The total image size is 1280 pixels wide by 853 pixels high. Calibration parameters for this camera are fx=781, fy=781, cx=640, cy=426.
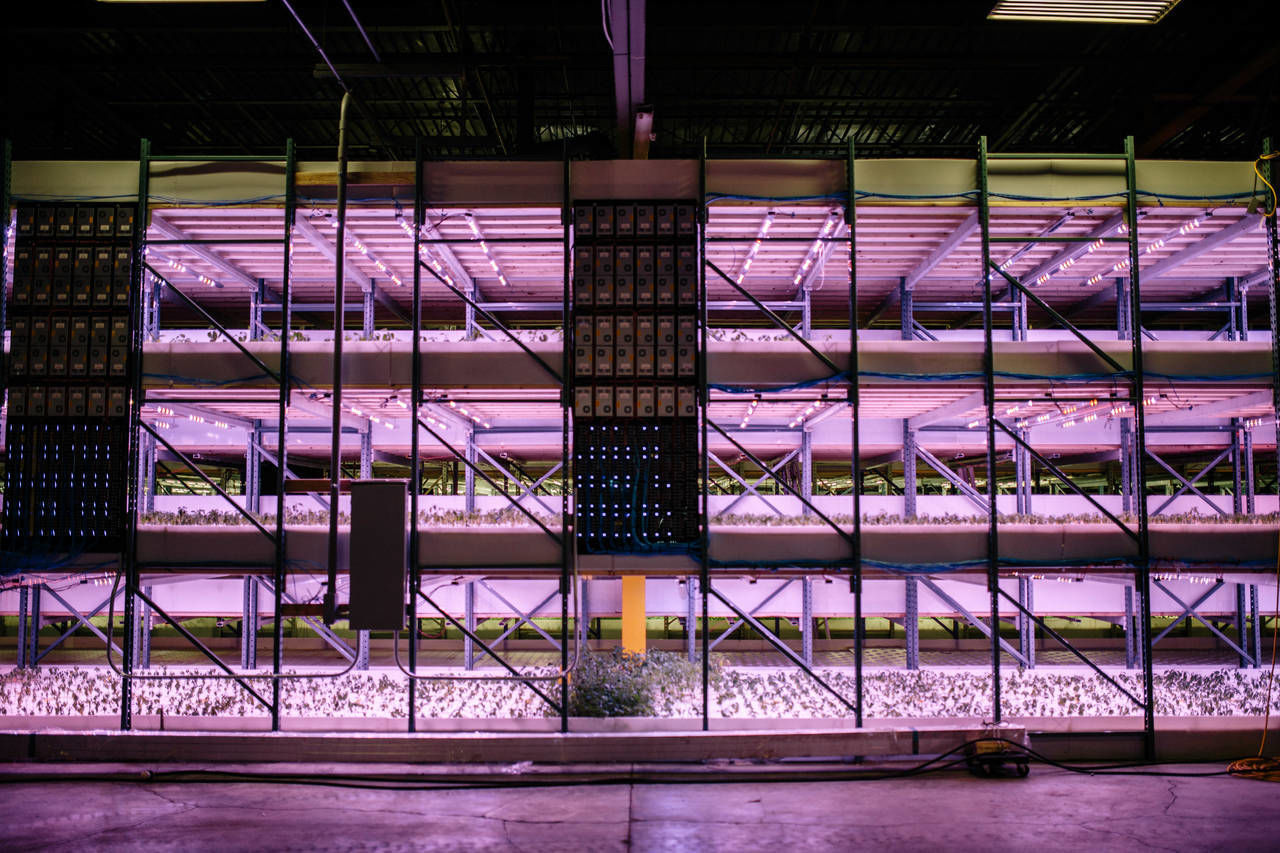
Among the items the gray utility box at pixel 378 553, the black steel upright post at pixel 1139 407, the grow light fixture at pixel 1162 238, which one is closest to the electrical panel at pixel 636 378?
the gray utility box at pixel 378 553

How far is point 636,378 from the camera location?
9203mm

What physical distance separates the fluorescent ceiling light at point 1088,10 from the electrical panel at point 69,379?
9958mm

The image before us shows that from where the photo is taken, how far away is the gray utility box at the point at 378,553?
8383mm

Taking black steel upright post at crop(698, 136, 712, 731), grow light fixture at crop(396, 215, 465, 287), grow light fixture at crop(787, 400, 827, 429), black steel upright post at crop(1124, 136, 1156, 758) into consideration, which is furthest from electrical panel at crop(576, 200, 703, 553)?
black steel upright post at crop(1124, 136, 1156, 758)

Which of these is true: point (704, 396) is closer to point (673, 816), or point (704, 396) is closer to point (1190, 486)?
point (673, 816)

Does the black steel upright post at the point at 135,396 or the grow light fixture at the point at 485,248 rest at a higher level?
the grow light fixture at the point at 485,248

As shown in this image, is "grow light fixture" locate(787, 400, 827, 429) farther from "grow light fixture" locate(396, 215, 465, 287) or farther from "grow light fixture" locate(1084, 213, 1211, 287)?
"grow light fixture" locate(396, 215, 465, 287)

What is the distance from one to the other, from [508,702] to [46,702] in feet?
18.1

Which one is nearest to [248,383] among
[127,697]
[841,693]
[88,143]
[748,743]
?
[127,697]

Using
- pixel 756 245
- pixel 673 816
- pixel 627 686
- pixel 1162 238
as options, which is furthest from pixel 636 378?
pixel 1162 238

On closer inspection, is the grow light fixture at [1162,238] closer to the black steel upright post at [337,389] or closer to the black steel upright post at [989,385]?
the black steel upright post at [989,385]

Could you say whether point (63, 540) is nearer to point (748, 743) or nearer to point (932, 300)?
point (748, 743)

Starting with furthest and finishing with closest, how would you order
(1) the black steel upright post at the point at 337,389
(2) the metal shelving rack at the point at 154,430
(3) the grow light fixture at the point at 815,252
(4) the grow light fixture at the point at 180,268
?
(4) the grow light fixture at the point at 180,268 < (3) the grow light fixture at the point at 815,252 < (2) the metal shelving rack at the point at 154,430 < (1) the black steel upright post at the point at 337,389

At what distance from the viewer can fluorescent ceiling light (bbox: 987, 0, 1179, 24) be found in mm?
7000
